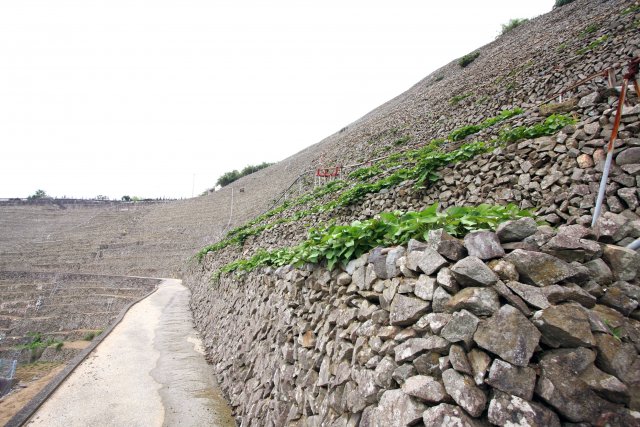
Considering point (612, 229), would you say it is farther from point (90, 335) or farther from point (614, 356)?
point (90, 335)

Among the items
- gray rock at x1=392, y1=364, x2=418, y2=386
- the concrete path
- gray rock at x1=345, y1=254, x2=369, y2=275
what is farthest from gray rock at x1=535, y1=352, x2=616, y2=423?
the concrete path

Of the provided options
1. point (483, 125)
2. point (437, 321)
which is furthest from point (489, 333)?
point (483, 125)

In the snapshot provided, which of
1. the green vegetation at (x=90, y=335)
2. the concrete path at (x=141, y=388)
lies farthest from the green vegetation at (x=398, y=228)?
the green vegetation at (x=90, y=335)

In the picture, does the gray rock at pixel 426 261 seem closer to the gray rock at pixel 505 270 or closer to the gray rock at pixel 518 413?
the gray rock at pixel 505 270

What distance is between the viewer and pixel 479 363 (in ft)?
5.98

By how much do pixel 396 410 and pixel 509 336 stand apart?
86 centimetres

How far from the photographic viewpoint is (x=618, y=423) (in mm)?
1479

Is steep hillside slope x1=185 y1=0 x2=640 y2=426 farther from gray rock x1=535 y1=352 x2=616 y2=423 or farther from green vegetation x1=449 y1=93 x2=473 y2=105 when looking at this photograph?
green vegetation x1=449 y1=93 x2=473 y2=105

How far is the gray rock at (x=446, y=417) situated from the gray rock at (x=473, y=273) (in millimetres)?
753

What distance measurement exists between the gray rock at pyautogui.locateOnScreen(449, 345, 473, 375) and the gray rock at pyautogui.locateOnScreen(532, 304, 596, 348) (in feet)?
1.43

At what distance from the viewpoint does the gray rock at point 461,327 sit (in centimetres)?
193

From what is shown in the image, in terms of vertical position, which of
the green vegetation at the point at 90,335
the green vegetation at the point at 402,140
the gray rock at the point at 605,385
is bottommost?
the green vegetation at the point at 90,335

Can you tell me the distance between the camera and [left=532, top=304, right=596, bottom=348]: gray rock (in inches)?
66.1

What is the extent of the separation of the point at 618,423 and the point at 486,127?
7478mm
